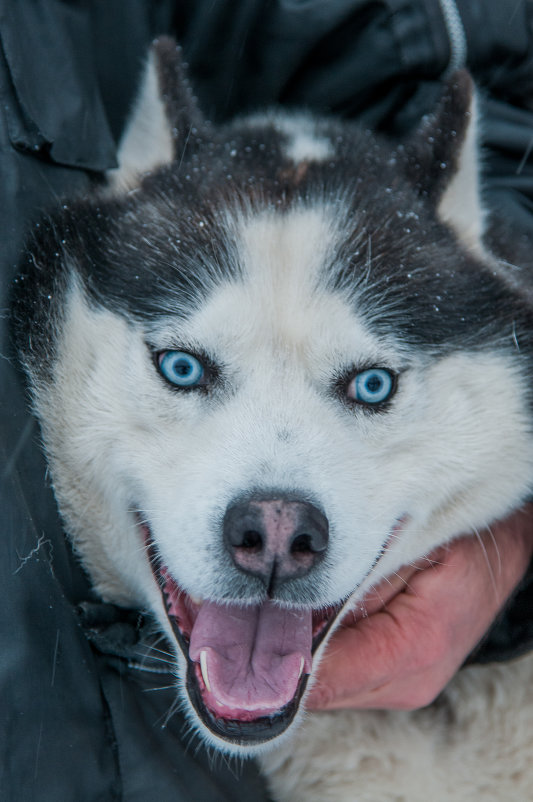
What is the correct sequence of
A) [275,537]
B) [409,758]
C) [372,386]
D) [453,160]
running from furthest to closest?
[409,758], [453,160], [372,386], [275,537]

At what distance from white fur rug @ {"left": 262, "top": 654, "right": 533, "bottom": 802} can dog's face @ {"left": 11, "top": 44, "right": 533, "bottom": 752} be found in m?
0.47

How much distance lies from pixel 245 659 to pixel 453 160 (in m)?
1.22

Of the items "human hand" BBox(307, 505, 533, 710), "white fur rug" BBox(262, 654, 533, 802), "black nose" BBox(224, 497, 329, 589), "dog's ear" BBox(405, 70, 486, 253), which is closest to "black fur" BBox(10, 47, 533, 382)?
"dog's ear" BBox(405, 70, 486, 253)

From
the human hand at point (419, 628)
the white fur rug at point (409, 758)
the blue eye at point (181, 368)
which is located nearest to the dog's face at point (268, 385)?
the blue eye at point (181, 368)

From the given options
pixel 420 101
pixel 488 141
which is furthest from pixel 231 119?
pixel 488 141

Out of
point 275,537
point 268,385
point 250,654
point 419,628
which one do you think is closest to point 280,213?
point 268,385

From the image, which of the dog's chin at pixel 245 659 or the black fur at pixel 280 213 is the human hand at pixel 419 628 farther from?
the black fur at pixel 280 213

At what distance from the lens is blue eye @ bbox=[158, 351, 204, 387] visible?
170 centimetres

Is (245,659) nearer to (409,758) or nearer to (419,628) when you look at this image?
(419,628)

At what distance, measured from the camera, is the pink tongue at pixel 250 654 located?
1602 millimetres

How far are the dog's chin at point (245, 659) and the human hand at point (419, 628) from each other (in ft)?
0.62

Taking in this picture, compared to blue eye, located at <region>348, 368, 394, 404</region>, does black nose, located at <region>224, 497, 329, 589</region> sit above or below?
below

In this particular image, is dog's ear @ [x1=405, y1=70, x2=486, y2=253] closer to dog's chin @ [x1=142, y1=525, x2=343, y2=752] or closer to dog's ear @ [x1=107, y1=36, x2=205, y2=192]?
dog's ear @ [x1=107, y1=36, x2=205, y2=192]

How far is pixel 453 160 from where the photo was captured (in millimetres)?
1882
